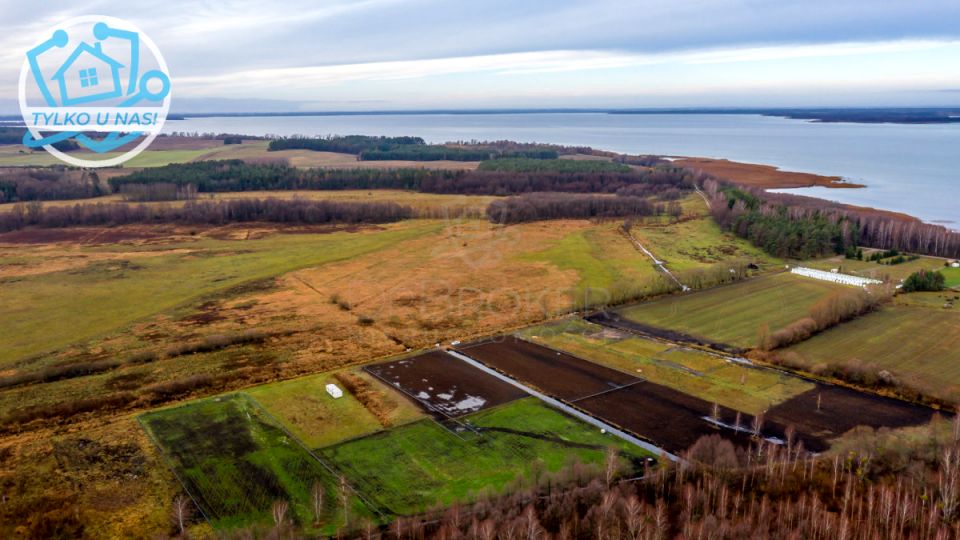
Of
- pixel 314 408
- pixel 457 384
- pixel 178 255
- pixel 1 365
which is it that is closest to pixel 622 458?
pixel 457 384

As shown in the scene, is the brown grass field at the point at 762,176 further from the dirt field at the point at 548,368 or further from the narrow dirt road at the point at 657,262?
the dirt field at the point at 548,368

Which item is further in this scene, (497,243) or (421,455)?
(497,243)

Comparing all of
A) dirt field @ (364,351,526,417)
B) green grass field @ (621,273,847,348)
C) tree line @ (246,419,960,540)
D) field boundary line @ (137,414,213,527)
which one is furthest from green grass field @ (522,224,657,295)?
field boundary line @ (137,414,213,527)

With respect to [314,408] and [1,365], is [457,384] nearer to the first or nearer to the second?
[314,408]

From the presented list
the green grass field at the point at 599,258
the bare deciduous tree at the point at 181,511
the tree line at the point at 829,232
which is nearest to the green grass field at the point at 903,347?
the green grass field at the point at 599,258

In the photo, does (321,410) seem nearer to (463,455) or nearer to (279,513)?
(463,455)
